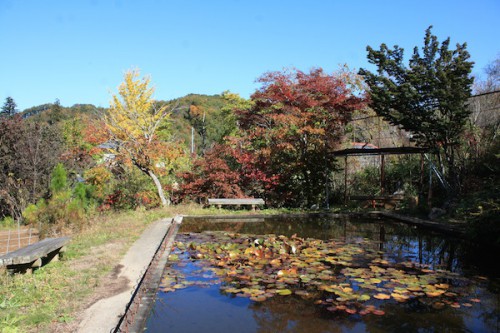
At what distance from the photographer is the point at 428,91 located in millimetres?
10984

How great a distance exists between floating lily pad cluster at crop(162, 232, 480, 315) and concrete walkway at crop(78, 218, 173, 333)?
43 cm

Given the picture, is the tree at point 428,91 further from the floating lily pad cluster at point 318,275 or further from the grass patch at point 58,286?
the grass patch at point 58,286

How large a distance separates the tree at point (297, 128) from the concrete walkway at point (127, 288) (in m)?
5.87

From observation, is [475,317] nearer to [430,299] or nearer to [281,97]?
[430,299]

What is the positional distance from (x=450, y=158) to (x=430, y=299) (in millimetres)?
7706

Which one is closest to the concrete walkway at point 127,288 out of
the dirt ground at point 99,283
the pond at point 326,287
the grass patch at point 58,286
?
the dirt ground at point 99,283

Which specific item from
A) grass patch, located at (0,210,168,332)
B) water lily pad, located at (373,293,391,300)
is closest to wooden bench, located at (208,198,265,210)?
grass patch, located at (0,210,168,332)

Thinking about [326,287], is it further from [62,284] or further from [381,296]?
[62,284]

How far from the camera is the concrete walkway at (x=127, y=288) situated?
12.1 ft

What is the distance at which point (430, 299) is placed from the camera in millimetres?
4770

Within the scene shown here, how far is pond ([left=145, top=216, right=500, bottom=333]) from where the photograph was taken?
13.6 feet

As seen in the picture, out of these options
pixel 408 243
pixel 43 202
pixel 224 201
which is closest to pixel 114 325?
pixel 408 243

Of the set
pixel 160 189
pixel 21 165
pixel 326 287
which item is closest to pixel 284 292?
pixel 326 287

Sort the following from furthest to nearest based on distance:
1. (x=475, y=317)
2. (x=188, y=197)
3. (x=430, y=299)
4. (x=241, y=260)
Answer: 1. (x=188, y=197)
2. (x=241, y=260)
3. (x=430, y=299)
4. (x=475, y=317)
